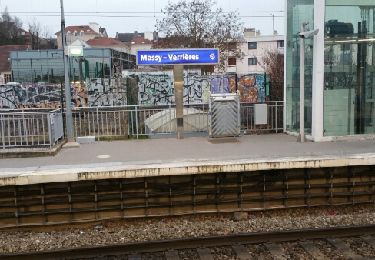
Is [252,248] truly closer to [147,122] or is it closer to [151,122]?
[151,122]

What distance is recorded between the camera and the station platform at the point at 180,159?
8383 mm

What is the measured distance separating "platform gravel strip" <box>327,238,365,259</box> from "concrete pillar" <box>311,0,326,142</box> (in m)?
4.75

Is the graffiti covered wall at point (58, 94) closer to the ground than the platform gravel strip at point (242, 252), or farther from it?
farther from it

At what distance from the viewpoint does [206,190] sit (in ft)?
29.0

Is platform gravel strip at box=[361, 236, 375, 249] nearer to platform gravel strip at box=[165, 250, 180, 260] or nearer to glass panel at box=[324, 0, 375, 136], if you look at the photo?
platform gravel strip at box=[165, 250, 180, 260]

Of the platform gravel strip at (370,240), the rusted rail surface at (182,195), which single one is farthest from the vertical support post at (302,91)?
the platform gravel strip at (370,240)

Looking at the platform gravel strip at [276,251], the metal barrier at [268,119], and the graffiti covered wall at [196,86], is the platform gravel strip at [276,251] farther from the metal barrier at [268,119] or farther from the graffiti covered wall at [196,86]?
the graffiti covered wall at [196,86]

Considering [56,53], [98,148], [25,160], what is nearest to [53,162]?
[25,160]

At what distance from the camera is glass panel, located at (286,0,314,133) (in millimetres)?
11992

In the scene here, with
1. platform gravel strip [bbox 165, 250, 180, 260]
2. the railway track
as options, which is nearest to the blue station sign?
the railway track

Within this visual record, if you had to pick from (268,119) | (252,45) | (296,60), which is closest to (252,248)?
(296,60)

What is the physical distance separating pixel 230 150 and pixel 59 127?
4.98 metres

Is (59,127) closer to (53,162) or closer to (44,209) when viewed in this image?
(53,162)

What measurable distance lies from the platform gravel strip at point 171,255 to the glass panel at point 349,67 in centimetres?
637
